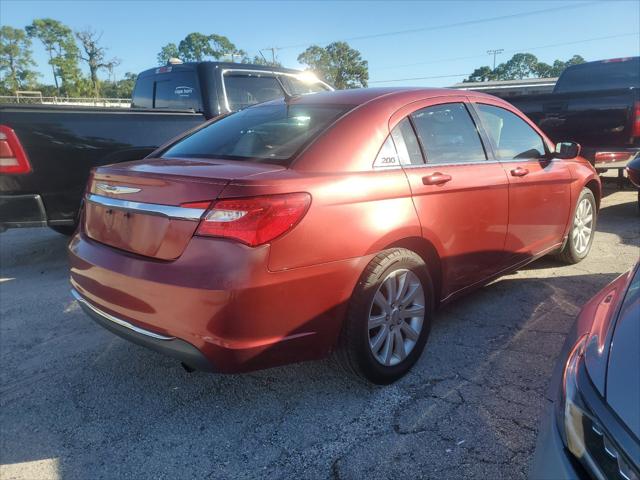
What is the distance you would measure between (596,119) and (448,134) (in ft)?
14.5

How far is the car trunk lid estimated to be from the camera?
2.20m

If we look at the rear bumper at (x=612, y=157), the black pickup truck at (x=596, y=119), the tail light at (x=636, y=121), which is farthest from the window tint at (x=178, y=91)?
the tail light at (x=636, y=121)

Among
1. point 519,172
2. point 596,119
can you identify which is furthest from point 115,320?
point 596,119

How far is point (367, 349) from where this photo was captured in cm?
256

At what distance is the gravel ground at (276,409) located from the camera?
86.7 inches

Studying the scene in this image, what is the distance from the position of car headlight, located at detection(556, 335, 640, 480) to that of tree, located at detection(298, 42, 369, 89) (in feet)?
280

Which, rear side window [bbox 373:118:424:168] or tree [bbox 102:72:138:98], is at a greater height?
tree [bbox 102:72:138:98]

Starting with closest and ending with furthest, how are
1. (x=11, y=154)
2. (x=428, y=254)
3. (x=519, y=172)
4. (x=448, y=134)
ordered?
(x=428, y=254), (x=448, y=134), (x=519, y=172), (x=11, y=154)

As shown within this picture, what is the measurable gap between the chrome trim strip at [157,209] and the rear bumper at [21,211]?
1991 mm

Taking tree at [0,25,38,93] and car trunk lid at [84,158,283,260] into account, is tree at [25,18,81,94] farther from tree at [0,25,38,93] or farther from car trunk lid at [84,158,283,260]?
car trunk lid at [84,158,283,260]

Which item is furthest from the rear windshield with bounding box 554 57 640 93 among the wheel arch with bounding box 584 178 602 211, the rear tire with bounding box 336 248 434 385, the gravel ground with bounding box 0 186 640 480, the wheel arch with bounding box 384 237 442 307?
the rear tire with bounding box 336 248 434 385

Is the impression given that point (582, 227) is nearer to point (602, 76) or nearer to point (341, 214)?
point (341, 214)

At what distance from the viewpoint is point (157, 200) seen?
231cm

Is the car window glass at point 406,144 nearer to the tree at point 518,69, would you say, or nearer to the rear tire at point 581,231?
the rear tire at point 581,231
